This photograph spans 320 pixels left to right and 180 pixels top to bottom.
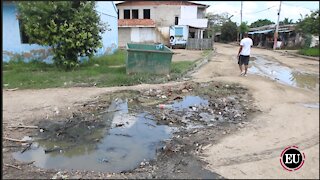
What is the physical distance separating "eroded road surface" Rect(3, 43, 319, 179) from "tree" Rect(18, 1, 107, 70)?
3.41 metres

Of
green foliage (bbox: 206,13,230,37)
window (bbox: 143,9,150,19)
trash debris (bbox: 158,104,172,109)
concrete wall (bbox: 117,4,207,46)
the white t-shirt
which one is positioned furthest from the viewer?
green foliage (bbox: 206,13,230,37)

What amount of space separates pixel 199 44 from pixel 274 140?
964 inches

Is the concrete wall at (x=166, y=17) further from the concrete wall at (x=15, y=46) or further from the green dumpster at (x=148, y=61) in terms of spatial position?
the green dumpster at (x=148, y=61)

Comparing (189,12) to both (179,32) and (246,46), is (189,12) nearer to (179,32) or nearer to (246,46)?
(179,32)

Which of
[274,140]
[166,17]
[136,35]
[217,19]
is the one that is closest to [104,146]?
[274,140]

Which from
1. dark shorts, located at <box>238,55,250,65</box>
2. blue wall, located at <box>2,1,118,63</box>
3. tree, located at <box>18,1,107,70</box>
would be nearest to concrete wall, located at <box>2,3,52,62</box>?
blue wall, located at <box>2,1,118,63</box>

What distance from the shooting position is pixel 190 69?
1191cm

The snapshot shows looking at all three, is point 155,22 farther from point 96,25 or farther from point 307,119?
point 307,119

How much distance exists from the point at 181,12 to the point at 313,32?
15477 mm

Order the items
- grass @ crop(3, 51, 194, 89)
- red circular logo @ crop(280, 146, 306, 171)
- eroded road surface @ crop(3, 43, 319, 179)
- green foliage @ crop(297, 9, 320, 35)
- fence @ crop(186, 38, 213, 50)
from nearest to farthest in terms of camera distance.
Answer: red circular logo @ crop(280, 146, 306, 171), eroded road surface @ crop(3, 43, 319, 179), grass @ crop(3, 51, 194, 89), green foliage @ crop(297, 9, 320, 35), fence @ crop(186, 38, 213, 50)

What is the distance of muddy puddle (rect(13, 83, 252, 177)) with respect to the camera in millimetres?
4180

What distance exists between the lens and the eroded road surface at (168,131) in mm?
2907

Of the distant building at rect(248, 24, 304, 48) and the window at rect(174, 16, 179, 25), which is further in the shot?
the window at rect(174, 16, 179, 25)

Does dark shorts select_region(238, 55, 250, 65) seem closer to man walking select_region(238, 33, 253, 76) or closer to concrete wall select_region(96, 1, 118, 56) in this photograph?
man walking select_region(238, 33, 253, 76)
